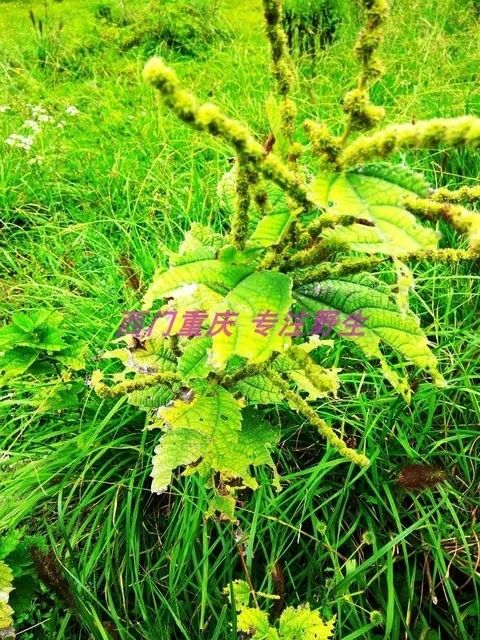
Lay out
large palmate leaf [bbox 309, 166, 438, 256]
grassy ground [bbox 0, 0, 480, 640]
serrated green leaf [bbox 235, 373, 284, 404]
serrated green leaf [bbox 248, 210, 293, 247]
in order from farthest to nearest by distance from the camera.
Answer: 1. grassy ground [bbox 0, 0, 480, 640]
2. serrated green leaf [bbox 235, 373, 284, 404]
3. serrated green leaf [bbox 248, 210, 293, 247]
4. large palmate leaf [bbox 309, 166, 438, 256]

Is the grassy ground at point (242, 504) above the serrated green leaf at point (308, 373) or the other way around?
the other way around

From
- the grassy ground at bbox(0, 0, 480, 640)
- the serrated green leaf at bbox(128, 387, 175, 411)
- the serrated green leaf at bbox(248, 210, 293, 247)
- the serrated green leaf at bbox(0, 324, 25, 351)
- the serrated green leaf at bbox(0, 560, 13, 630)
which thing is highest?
the serrated green leaf at bbox(248, 210, 293, 247)

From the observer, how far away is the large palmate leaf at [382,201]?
52cm

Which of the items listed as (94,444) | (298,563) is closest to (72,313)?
(94,444)

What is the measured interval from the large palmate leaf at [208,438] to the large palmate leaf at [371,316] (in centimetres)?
19

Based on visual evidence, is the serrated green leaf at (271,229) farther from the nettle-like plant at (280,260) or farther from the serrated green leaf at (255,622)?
the serrated green leaf at (255,622)

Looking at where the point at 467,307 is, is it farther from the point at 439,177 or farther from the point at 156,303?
the point at 156,303

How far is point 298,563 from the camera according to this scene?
1.42 m

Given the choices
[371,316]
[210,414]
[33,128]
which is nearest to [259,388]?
[210,414]

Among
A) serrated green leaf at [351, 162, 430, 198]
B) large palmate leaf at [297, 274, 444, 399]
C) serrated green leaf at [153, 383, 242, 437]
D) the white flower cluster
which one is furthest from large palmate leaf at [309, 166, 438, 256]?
the white flower cluster

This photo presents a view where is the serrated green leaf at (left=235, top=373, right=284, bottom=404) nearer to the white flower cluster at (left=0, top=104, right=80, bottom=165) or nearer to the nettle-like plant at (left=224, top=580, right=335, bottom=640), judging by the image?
the nettle-like plant at (left=224, top=580, right=335, bottom=640)

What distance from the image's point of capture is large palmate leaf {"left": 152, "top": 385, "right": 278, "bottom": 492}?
0.90m

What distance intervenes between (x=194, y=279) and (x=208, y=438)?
0.33 m

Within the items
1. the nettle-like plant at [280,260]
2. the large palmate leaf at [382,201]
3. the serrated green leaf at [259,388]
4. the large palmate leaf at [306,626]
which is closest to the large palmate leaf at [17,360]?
the nettle-like plant at [280,260]
